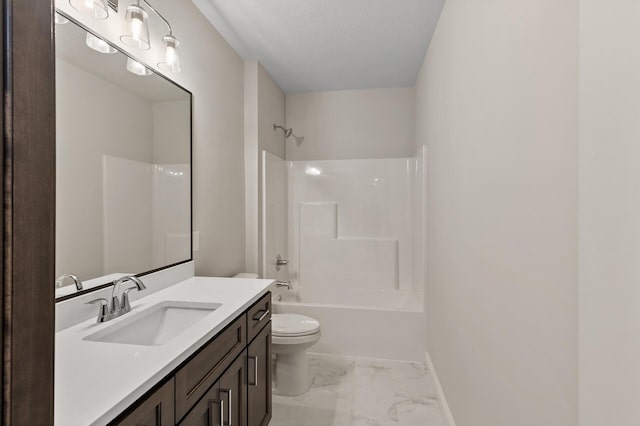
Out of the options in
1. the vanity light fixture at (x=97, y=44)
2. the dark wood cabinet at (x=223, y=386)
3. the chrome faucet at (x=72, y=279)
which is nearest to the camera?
the dark wood cabinet at (x=223, y=386)

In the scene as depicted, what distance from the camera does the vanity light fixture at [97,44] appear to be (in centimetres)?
130

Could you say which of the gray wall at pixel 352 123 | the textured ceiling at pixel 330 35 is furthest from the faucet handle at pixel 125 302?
the gray wall at pixel 352 123

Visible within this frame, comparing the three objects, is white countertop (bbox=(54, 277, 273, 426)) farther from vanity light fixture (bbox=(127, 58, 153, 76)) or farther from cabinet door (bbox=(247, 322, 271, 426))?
vanity light fixture (bbox=(127, 58, 153, 76))

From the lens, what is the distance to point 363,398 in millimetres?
2246

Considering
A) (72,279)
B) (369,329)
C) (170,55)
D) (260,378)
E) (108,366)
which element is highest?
(170,55)

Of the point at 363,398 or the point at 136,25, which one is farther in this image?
the point at 363,398

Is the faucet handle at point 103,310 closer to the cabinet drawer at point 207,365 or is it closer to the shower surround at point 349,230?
the cabinet drawer at point 207,365

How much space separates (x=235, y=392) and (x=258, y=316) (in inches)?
13.7

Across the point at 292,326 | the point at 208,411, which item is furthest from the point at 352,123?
the point at 208,411

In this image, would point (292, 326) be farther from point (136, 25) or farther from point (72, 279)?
point (136, 25)

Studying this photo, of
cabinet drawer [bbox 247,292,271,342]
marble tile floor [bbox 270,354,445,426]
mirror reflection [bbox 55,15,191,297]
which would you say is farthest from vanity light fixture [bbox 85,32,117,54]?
marble tile floor [bbox 270,354,445,426]

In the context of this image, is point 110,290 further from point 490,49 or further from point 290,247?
point 290,247

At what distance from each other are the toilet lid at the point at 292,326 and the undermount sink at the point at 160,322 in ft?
2.91

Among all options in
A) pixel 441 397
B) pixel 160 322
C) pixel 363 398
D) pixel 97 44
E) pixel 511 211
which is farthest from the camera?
pixel 363 398
